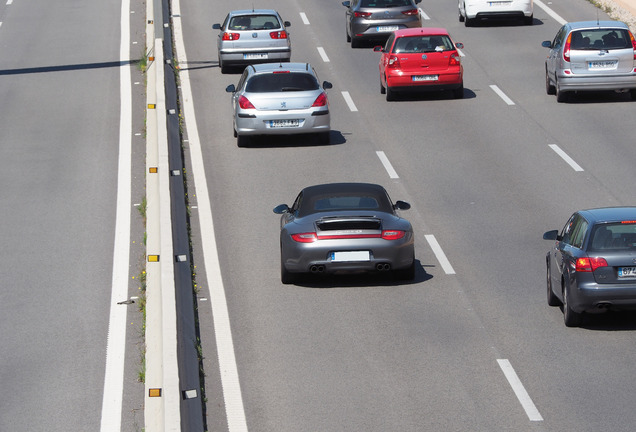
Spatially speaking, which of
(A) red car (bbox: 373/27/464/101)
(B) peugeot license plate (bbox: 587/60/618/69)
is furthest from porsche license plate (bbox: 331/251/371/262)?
(A) red car (bbox: 373/27/464/101)

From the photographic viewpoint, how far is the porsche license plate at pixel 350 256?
15.8m

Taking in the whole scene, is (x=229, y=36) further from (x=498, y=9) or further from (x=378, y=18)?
(x=498, y=9)

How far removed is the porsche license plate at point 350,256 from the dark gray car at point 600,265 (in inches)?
97.3

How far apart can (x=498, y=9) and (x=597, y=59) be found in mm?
11156

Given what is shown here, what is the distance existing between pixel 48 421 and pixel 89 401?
603mm

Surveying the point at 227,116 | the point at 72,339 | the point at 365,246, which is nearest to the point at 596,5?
the point at 227,116

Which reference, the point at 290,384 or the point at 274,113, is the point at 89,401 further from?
the point at 274,113

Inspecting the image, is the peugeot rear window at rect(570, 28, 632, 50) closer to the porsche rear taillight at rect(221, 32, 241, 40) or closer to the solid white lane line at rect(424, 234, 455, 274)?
the porsche rear taillight at rect(221, 32, 241, 40)

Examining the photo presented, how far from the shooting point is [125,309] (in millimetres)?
15492

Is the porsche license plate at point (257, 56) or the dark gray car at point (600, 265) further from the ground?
the dark gray car at point (600, 265)

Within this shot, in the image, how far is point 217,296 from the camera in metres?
15.8

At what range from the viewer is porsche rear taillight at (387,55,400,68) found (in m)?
29.4

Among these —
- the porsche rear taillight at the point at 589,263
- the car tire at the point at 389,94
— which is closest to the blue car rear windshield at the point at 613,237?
the porsche rear taillight at the point at 589,263

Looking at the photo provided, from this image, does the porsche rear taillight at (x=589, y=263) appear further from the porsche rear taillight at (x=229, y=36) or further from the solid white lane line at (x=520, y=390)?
the porsche rear taillight at (x=229, y=36)
